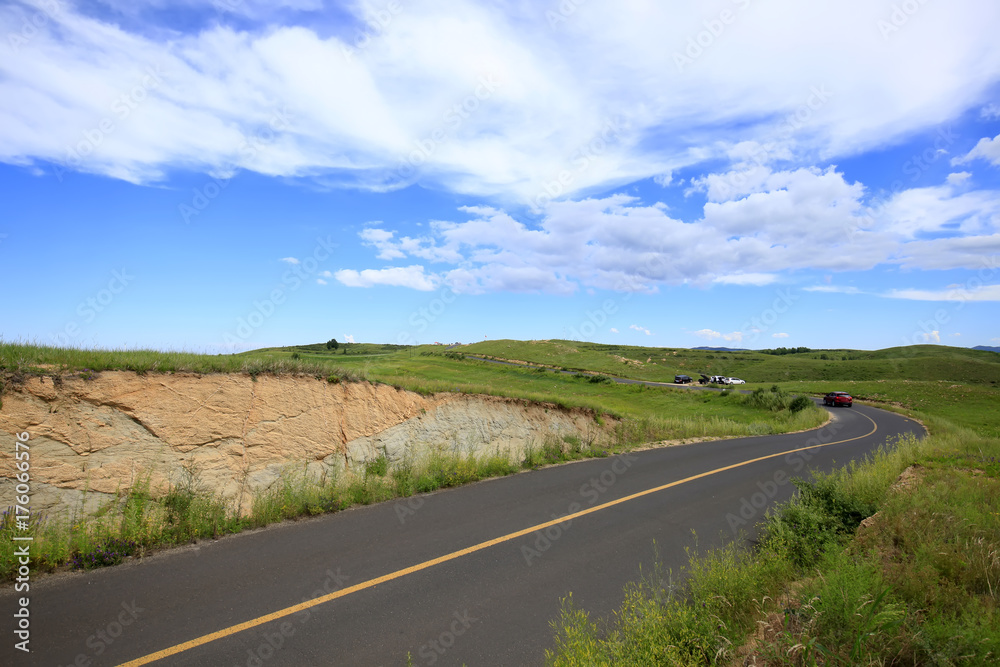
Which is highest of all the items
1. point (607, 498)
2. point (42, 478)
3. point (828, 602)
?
point (42, 478)

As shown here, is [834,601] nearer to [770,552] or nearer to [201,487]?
[770,552]

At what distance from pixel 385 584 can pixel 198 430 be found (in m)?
5.15

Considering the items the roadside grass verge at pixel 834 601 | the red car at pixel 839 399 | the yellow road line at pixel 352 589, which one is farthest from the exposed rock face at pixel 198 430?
the red car at pixel 839 399

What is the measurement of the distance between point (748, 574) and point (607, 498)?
14.0ft

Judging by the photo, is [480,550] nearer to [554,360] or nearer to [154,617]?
[154,617]

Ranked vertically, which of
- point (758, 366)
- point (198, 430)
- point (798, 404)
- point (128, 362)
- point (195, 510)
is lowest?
point (798, 404)

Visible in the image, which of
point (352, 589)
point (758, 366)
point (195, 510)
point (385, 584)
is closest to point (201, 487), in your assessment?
point (195, 510)

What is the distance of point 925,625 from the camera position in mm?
3758

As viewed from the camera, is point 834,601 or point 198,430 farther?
point 198,430

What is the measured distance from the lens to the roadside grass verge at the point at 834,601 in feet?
12.1

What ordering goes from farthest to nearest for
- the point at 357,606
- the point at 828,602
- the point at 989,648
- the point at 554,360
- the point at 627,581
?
the point at 554,360 → the point at 627,581 → the point at 357,606 → the point at 828,602 → the point at 989,648

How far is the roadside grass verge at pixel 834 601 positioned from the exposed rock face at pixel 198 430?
671 centimetres

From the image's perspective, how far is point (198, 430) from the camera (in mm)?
8547

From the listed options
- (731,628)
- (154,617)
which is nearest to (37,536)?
(154,617)
